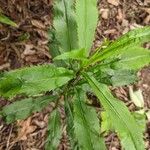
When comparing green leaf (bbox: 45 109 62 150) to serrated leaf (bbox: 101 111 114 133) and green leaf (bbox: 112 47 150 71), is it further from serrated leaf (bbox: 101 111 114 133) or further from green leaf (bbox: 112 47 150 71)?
serrated leaf (bbox: 101 111 114 133)

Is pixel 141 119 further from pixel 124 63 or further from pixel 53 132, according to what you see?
pixel 124 63

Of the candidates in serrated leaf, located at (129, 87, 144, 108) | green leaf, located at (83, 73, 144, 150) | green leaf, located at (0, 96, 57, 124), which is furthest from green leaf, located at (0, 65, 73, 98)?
serrated leaf, located at (129, 87, 144, 108)

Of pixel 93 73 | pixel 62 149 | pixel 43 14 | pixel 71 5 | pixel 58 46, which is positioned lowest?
pixel 62 149

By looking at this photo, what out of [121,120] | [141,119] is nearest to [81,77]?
[121,120]

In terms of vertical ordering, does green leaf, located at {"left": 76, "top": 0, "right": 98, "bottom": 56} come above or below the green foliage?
above

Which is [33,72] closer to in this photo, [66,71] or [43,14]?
[66,71]

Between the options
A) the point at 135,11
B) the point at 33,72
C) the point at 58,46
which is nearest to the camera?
the point at 33,72

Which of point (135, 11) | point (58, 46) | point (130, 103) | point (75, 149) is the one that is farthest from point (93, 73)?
point (135, 11)
